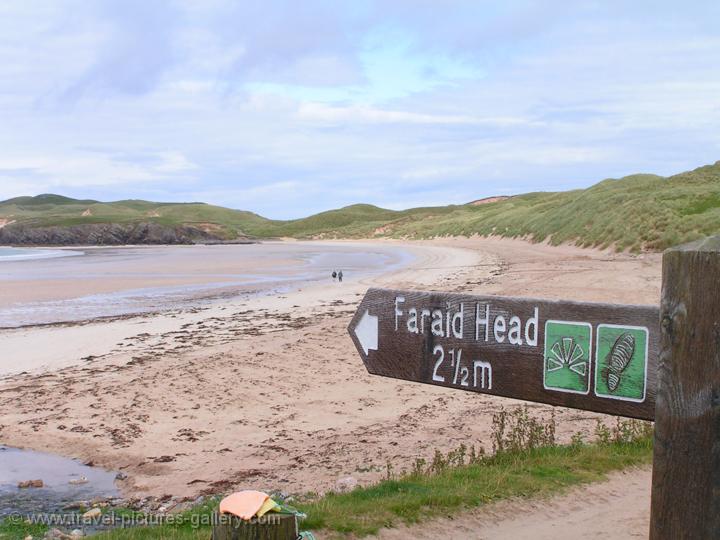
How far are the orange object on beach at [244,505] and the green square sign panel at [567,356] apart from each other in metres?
1.05

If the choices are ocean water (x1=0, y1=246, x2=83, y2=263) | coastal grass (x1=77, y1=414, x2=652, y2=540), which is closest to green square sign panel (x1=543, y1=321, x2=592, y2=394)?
coastal grass (x1=77, y1=414, x2=652, y2=540)

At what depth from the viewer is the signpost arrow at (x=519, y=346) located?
78.4 inches

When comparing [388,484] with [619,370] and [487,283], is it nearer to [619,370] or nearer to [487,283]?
[619,370]

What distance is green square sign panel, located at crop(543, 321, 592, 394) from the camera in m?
2.09

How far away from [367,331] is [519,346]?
29.4 inches

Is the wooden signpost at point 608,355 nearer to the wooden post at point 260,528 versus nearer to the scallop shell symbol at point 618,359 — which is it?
the scallop shell symbol at point 618,359

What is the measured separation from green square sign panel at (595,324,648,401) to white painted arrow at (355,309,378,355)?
3.30 ft

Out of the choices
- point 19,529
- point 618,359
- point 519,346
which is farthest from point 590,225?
point 618,359

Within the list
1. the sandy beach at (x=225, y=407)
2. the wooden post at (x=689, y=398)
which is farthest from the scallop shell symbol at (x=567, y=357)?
the sandy beach at (x=225, y=407)

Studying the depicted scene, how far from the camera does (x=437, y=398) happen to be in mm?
8438

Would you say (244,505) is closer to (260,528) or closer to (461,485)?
(260,528)

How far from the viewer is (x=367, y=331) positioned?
2.85 meters

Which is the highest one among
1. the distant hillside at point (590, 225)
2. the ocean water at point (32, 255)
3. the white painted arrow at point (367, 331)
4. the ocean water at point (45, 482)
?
the distant hillside at point (590, 225)

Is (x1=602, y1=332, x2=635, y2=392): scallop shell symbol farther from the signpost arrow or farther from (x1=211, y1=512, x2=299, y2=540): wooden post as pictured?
(x1=211, y1=512, x2=299, y2=540): wooden post
